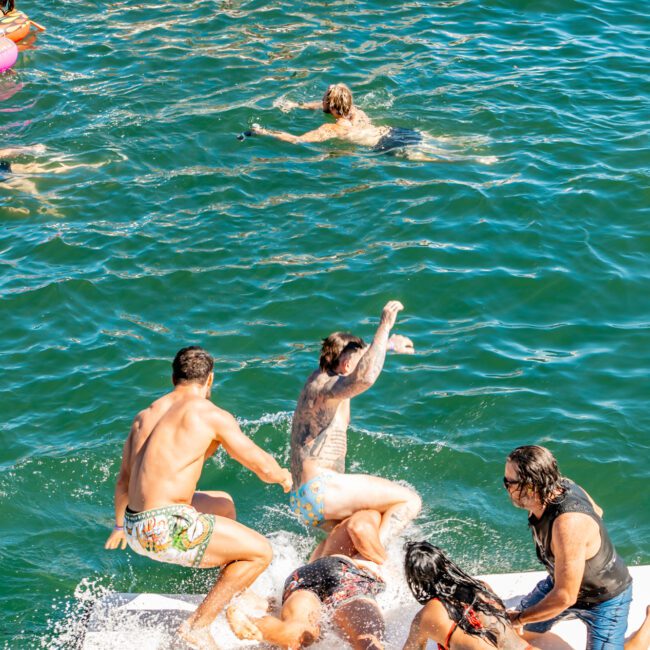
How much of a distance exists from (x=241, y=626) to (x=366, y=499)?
5.50 ft

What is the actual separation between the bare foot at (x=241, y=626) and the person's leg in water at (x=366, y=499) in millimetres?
1425

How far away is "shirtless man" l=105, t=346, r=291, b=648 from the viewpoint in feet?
22.2

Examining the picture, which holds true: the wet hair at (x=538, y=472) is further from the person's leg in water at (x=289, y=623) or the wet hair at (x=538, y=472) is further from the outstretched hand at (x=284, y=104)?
the outstretched hand at (x=284, y=104)

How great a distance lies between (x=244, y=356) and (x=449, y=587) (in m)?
5.33

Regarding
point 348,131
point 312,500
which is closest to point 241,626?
point 312,500

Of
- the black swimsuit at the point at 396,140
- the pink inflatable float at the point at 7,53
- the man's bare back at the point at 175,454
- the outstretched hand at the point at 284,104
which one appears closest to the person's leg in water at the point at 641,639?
the man's bare back at the point at 175,454

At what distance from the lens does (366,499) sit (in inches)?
307

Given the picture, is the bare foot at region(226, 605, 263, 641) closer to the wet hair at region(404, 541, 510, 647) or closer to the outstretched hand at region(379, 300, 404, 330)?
→ the wet hair at region(404, 541, 510, 647)

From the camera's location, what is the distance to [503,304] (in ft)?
36.9

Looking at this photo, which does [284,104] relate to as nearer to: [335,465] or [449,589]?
[335,465]

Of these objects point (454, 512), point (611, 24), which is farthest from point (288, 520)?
point (611, 24)

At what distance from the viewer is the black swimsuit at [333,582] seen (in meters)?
6.84

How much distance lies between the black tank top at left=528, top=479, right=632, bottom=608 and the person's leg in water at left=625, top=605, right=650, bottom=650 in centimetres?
48

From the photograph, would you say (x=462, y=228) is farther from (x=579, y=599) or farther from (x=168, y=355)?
(x=579, y=599)
